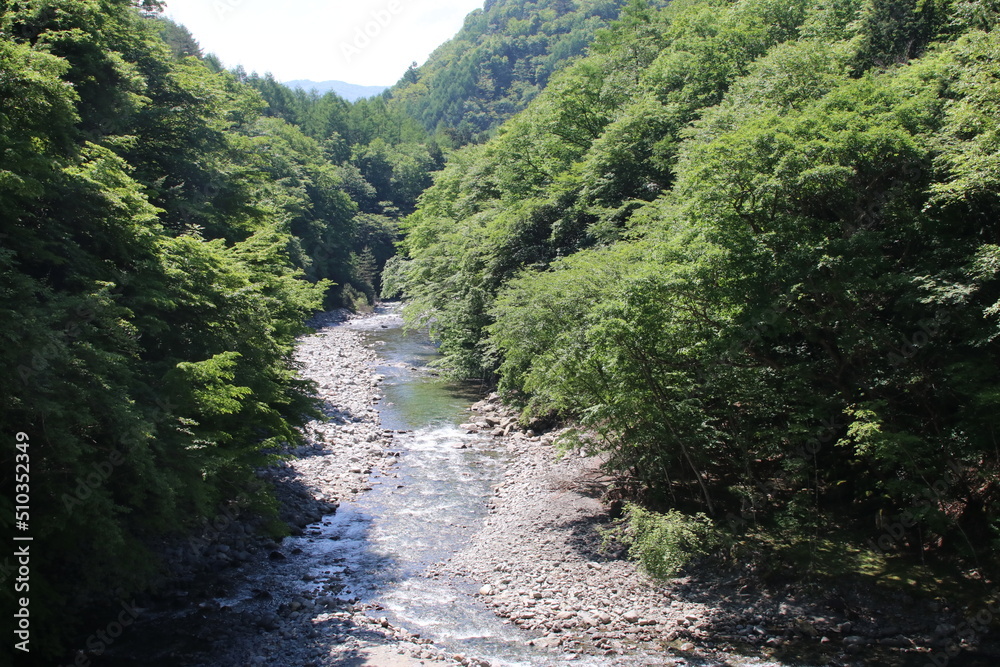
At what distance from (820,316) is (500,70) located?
573 ft

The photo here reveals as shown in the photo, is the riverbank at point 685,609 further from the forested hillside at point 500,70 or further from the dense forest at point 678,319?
the forested hillside at point 500,70

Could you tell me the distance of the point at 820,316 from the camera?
1200 cm

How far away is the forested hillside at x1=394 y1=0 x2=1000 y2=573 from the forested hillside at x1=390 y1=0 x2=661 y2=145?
13854cm

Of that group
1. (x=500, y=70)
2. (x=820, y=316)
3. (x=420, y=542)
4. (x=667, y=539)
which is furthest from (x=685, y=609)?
(x=500, y=70)

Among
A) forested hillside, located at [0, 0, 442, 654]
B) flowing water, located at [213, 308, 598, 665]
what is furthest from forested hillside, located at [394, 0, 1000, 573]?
forested hillside, located at [0, 0, 442, 654]

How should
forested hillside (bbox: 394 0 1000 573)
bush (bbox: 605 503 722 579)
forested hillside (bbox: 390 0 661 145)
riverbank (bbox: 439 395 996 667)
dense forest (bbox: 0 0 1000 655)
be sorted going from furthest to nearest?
1. forested hillside (bbox: 390 0 661 145)
2. bush (bbox: 605 503 722 579)
3. forested hillside (bbox: 394 0 1000 573)
4. riverbank (bbox: 439 395 996 667)
5. dense forest (bbox: 0 0 1000 655)

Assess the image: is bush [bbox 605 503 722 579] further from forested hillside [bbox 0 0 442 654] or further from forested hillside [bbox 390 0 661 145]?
forested hillside [bbox 390 0 661 145]

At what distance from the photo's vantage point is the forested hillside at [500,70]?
158 m

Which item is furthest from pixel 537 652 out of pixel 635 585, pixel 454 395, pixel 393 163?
pixel 393 163

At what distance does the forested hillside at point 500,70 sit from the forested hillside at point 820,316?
138538 millimetres

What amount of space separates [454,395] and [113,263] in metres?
19.9

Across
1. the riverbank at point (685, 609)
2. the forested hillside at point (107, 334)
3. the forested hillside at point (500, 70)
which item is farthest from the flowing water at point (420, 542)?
the forested hillside at point (500, 70)

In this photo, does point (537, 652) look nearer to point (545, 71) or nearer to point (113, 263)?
point (113, 263)

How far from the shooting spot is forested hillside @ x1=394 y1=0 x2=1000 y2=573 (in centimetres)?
1082
